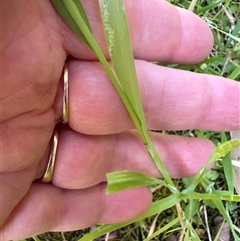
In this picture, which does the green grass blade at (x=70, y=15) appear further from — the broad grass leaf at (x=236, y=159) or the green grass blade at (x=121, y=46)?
the broad grass leaf at (x=236, y=159)

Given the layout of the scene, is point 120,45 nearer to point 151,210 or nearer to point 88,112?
point 88,112

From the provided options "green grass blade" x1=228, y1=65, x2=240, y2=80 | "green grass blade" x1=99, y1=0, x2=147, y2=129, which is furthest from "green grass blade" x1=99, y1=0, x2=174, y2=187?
"green grass blade" x1=228, y1=65, x2=240, y2=80

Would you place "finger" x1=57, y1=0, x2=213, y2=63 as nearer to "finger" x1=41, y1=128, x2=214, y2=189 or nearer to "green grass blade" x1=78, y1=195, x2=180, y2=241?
"finger" x1=41, y1=128, x2=214, y2=189

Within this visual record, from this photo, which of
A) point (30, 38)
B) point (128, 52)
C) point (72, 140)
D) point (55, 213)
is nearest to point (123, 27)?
point (128, 52)

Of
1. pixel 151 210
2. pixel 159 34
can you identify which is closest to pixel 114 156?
pixel 151 210

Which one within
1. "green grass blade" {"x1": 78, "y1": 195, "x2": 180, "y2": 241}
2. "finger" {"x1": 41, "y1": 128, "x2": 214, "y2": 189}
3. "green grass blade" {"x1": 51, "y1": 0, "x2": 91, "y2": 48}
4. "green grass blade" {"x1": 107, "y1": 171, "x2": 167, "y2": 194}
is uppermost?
"green grass blade" {"x1": 51, "y1": 0, "x2": 91, "y2": 48}

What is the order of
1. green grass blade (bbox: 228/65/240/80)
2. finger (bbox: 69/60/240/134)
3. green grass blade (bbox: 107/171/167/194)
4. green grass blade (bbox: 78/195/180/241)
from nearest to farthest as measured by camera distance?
green grass blade (bbox: 107/171/167/194) < finger (bbox: 69/60/240/134) < green grass blade (bbox: 78/195/180/241) < green grass blade (bbox: 228/65/240/80)

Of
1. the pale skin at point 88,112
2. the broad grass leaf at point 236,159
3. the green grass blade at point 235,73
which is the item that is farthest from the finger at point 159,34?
the broad grass leaf at point 236,159
